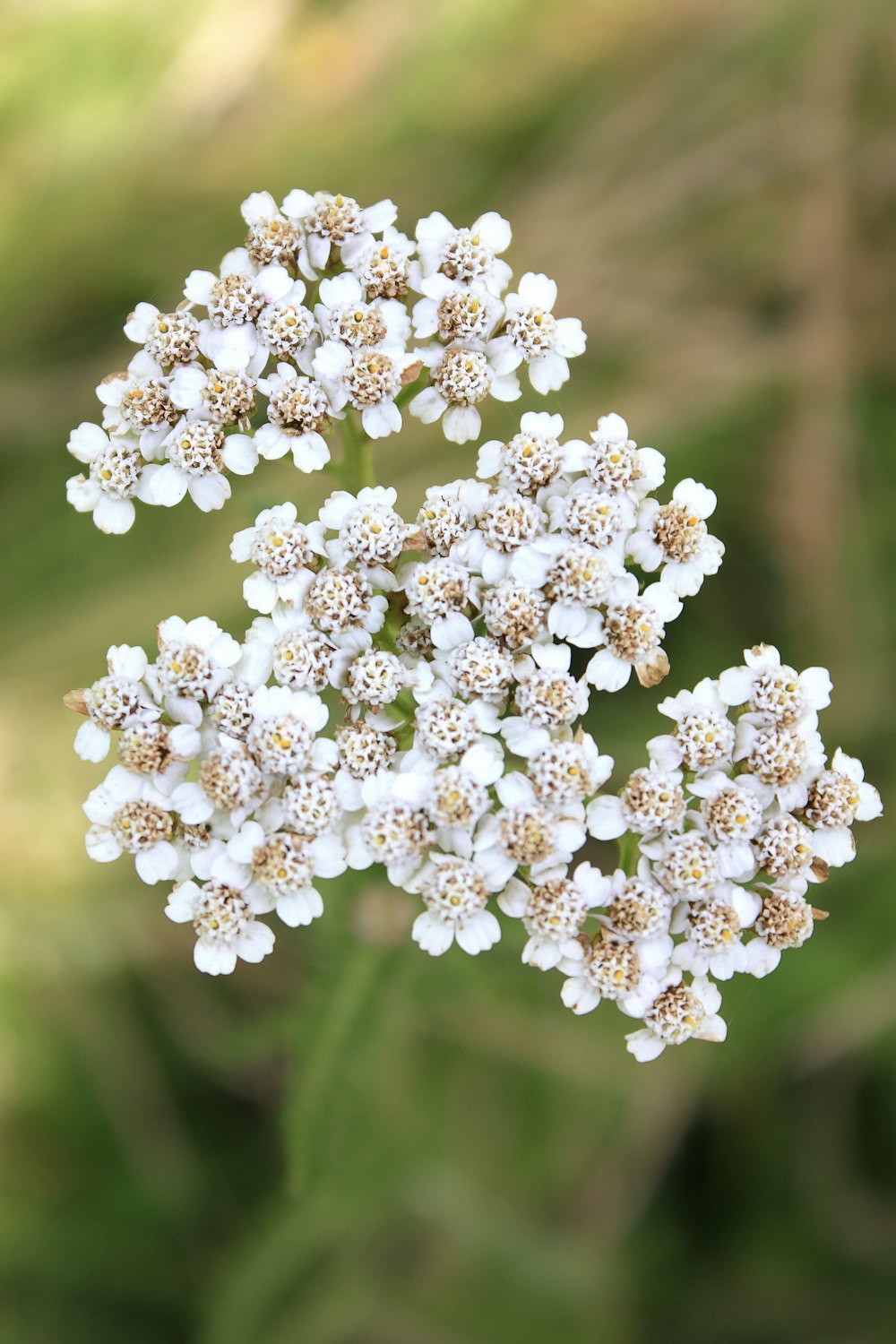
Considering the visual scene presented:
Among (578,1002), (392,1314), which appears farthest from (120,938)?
(578,1002)

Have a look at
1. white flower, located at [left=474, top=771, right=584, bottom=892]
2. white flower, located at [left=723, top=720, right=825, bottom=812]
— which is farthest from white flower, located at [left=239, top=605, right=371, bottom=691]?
white flower, located at [left=723, top=720, right=825, bottom=812]

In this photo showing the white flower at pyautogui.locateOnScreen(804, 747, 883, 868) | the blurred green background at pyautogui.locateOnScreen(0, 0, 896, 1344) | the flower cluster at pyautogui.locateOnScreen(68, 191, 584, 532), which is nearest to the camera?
the white flower at pyautogui.locateOnScreen(804, 747, 883, 868)

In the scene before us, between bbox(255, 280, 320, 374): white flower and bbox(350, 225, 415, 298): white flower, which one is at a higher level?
bbox(350, 225, 415, 298): white flower

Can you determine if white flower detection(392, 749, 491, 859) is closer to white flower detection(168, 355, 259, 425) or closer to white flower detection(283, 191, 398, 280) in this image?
white flower detection(168, 355, 259, 425)

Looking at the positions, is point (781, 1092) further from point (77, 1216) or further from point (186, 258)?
point (186, 258)

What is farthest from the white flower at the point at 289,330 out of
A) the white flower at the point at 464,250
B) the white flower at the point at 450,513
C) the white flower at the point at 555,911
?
the white flower at the point at 555,911

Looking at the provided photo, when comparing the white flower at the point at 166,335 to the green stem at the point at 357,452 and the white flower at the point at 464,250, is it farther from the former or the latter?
the white flower at the point at 464,250

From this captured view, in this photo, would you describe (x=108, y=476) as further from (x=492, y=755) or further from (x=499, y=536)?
(x=492, y=755)

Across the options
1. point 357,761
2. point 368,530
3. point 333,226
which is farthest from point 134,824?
point 333,226
